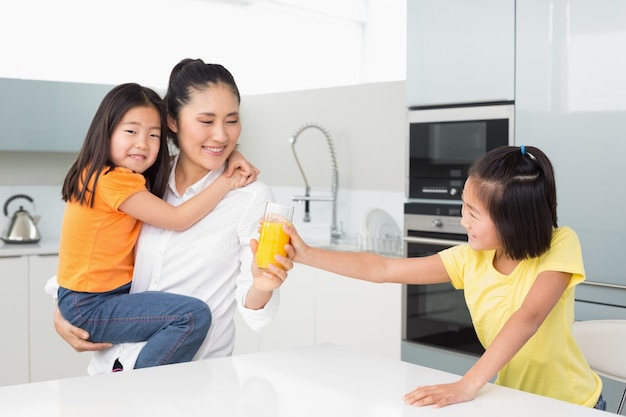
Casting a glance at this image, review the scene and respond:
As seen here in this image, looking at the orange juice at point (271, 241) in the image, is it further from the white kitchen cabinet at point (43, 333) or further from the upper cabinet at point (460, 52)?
the white kitchen cabinet at point (43, 333)

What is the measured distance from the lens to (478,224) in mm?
1829

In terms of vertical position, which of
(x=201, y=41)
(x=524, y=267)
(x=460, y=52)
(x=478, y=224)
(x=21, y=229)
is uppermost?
(x=201, y=41)

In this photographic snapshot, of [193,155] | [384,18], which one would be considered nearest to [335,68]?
[384,18]

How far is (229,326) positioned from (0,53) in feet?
9.73

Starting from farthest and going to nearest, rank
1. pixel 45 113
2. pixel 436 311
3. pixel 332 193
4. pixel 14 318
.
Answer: pixel 332 193 → pixel 45 113 → pixel 14 318 → pixel 436 311

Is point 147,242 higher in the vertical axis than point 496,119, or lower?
lower

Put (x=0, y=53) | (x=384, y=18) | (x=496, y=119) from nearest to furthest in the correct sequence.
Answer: (x=496, y=119), (x=0, y=53), (x=384, y=18)

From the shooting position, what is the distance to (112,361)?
2.07 m

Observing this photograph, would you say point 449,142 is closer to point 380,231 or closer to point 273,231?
point 380,231

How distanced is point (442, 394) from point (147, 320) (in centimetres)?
81

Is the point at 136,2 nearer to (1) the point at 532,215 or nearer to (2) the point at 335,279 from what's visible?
(2) the point at 335,279

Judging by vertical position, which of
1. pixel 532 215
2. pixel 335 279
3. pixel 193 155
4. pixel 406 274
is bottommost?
pixel 335 279

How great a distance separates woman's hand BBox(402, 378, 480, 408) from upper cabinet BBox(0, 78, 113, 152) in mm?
3251

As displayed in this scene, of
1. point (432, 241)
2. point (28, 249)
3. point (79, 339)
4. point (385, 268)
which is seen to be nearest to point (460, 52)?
point (432, 241)
